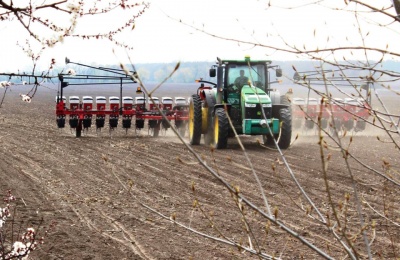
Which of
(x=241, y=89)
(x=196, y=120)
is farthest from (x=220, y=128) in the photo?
(x=196, y=120)

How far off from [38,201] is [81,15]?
7.21 meters

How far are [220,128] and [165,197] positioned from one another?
18.6ft

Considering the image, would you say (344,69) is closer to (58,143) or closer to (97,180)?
(97,180)

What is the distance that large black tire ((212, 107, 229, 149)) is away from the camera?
15.3 m

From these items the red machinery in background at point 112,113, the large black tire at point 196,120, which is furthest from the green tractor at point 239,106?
the red machinery in background at point 112,113

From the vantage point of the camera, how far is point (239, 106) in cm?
1614

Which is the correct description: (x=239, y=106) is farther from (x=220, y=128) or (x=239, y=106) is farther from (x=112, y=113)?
(x=112, y=113)

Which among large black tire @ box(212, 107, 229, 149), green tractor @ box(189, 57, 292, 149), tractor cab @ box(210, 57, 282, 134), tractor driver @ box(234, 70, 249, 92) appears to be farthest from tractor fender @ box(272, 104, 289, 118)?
large black tire @ box(212, 107, 229, 149)

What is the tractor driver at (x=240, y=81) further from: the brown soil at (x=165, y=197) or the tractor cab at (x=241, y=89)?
A: the brown soil at (x=165, y=197)

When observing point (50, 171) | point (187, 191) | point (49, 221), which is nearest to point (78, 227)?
point (49, 221)

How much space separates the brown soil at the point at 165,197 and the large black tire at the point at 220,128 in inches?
12.1

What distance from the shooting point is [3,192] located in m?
10.6

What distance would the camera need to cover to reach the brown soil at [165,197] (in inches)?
283

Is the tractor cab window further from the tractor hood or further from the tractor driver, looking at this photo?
the tractor hood
